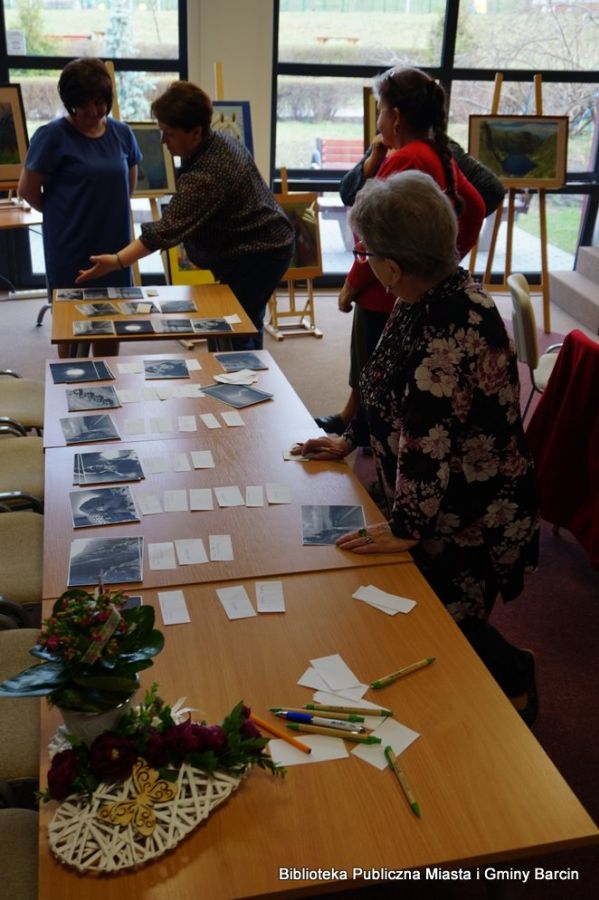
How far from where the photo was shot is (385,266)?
202cm

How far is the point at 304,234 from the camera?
20.0ft

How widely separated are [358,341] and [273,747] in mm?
2800

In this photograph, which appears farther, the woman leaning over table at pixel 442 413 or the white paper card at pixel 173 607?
the woman leaning over table at pixel 442 413

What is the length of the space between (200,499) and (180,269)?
405cm

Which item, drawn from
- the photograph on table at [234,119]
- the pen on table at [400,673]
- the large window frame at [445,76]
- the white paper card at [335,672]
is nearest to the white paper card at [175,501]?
the white paper card at [335,672]

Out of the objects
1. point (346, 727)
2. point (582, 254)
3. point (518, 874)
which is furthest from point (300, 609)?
point (582, 254)

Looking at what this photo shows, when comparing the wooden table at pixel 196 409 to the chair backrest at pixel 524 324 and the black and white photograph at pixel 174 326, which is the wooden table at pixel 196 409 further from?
the chair backrest at pixel 524 324

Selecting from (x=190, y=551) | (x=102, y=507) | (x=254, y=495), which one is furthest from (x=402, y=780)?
(x=102, y=507)

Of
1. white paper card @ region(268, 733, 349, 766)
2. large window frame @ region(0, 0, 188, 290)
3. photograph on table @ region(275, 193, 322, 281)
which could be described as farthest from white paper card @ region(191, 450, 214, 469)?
large window frame @ region(0, 0, 188, 290)

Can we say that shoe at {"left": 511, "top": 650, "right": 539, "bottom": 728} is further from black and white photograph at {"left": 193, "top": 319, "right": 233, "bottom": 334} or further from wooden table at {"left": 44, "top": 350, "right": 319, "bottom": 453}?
black and white photograph at {"left": 193, "top": 319, "right": 233, "bottom": 334}

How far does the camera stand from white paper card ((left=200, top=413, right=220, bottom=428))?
8.94 ft

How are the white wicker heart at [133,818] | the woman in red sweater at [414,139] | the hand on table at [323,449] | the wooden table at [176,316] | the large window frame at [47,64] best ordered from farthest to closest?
the large window frame at [47,64]
the wooden table at [176,316]
the woman in red sweater at [414,139]
the hand on table at [323,449]
the white wicker heart at [133,818]

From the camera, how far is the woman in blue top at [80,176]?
3.90 metres

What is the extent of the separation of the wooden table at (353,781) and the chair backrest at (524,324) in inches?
90.8
